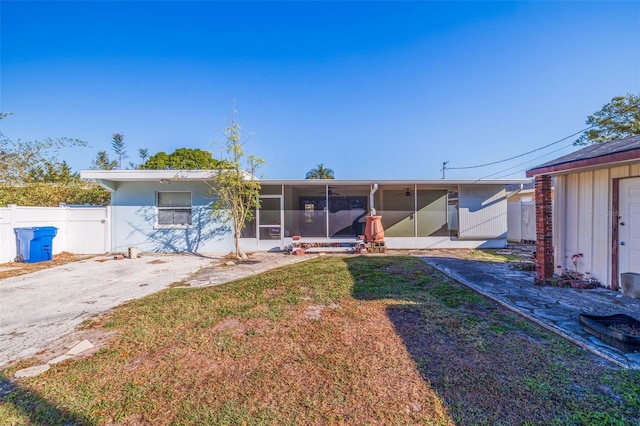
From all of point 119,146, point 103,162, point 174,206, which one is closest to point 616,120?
point 174,206

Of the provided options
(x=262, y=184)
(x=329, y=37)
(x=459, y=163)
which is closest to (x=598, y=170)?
(x=262, y=184)

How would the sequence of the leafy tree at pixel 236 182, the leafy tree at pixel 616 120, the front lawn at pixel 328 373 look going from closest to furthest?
the front lawn at pixel 328 373 → the leafy tree at pixel 236 182 → the leafy tree at pixel 616 120

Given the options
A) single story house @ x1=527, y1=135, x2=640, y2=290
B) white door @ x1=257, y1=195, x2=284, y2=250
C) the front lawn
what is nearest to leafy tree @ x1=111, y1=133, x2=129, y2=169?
white door @ x1=257, y1=195, x2=284, y2=250

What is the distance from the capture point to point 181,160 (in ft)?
84.0

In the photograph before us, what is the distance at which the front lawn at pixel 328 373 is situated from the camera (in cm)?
191

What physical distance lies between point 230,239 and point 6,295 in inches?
220

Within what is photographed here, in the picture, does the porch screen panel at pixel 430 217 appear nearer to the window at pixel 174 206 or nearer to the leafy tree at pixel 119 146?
the window at pixel 174 206

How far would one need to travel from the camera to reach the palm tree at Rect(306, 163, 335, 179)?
97.9 feet

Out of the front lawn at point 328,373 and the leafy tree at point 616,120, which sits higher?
the leafy tree at point 616,120

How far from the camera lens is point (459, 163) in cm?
2555

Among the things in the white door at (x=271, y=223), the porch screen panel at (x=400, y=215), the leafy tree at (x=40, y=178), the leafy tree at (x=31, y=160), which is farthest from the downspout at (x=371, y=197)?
the leafy tree at (x=31, y=160)

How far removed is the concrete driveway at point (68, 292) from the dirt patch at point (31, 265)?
364 millimetres

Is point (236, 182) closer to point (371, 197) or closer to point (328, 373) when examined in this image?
point (371, 197)

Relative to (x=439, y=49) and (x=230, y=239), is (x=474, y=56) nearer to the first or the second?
(x=439, y=49)
